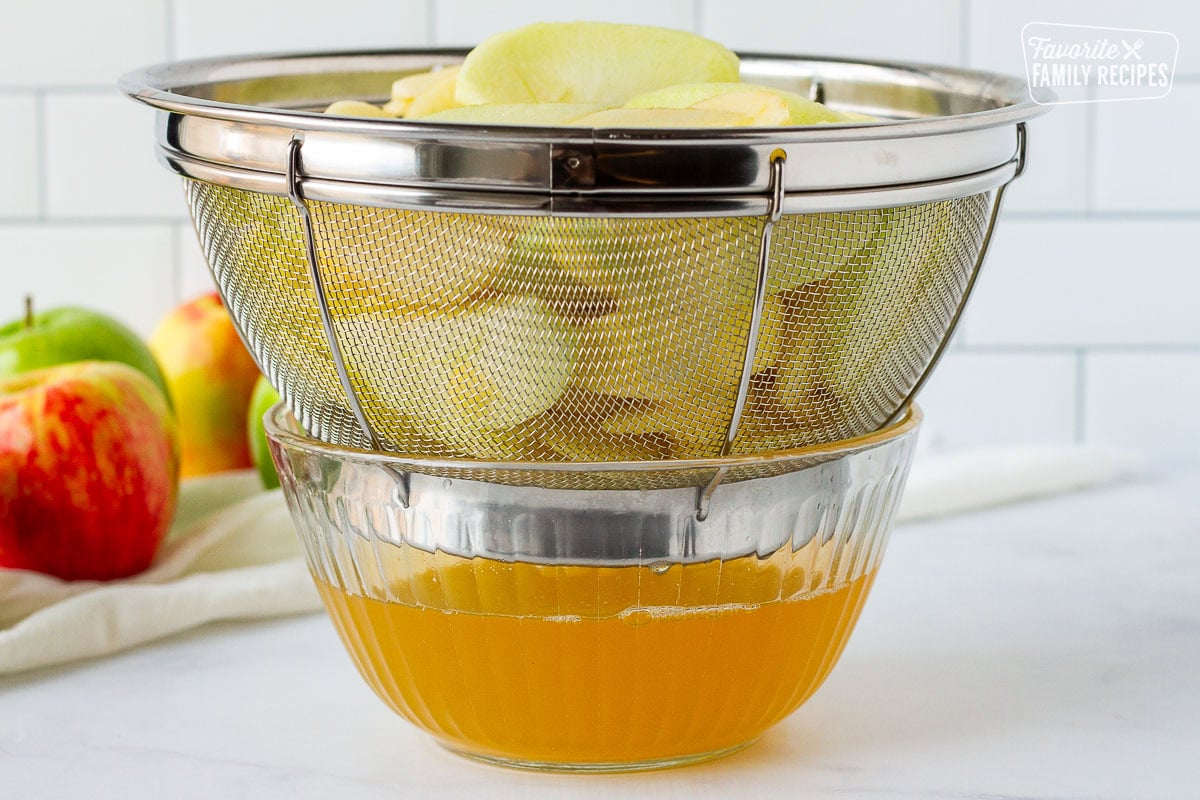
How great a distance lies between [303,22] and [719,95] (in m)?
0.59

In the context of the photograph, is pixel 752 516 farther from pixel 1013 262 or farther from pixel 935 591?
pixel 1013 262

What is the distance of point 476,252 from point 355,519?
0.12 meters

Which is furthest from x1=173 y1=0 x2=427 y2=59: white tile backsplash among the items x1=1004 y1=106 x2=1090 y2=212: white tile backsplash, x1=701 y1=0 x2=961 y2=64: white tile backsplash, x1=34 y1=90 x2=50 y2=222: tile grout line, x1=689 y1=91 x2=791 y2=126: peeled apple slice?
x1=689 y1=91 x2=791 y2=126: peeled apple slice

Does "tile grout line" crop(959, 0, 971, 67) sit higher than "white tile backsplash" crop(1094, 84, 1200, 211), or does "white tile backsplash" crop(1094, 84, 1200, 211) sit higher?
"tile grout line" crop(959, 0, 971, 67)

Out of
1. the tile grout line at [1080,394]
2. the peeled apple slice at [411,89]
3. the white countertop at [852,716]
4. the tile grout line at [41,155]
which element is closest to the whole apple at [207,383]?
the tile grout line at [41,155]

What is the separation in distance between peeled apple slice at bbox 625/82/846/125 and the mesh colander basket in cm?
4

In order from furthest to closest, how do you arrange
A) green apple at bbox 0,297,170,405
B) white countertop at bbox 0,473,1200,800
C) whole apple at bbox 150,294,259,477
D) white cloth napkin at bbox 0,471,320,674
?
whole apple at bbox 150,294,259,477 → green apple at bbox 0,297,170,405 → white cloth napkin at bbox 0,471,320,674 → white countertop at bbox 0,473,1200,800

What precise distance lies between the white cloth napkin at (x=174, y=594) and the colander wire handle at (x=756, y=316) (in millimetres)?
308

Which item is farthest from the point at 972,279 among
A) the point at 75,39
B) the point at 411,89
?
the point at 75,39

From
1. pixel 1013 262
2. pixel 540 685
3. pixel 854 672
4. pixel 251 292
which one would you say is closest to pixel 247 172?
pixel 251 292

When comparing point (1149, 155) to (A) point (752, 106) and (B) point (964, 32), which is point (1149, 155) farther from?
(A) point (752, 106)

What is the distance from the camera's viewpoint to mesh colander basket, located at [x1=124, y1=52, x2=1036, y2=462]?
40cm

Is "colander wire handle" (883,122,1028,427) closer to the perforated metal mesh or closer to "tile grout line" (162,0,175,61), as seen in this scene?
the perforated metal mesh

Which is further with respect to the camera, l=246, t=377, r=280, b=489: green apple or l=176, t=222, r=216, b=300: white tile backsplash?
l=176, t=222, r=216, b=300: white tile backsplash
